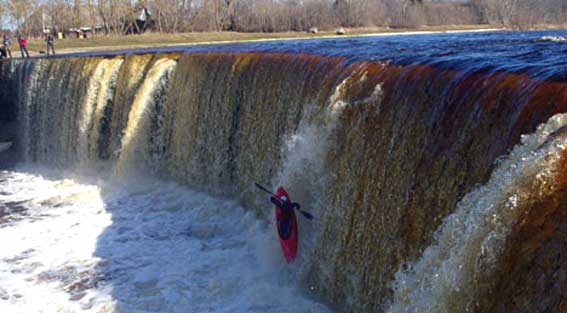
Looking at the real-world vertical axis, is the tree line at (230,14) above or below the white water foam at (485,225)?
above

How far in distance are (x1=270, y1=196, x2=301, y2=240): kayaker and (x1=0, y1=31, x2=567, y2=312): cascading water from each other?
314 millimetres

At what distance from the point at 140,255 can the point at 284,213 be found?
2928 millimetres

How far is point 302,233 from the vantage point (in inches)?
323

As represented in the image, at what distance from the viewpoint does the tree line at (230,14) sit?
4725 centimetres

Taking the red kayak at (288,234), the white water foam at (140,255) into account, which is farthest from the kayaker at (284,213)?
the white water foam at (140,255)

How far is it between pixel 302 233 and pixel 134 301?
2443mm

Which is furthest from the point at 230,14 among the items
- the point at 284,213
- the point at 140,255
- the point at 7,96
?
the point at 284,213

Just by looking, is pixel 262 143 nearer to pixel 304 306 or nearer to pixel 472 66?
pixel 304 306

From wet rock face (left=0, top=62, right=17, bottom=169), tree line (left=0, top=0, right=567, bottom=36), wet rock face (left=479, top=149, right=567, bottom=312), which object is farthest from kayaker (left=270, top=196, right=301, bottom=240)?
tree line (left=0, top=0, right=567, bottom=36)

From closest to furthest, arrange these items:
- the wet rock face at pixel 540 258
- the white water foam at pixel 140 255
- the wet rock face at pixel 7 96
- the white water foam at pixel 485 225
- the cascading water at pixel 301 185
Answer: the wet rock face at pixel 540 258
the white water foam at pixel 485 225
the cascading water at pixel 301 185
the white water foam at pixel 140 255
the wet rock face at pixel 7 96

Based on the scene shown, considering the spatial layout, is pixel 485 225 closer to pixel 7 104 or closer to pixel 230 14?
pixel 7 104

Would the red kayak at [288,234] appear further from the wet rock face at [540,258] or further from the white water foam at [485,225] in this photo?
the wet rock face at [540,258]

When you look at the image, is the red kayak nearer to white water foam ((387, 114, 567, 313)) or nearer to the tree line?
white water foam ((387, 114, 567, 313))

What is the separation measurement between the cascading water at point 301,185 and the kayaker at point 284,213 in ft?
1.03
